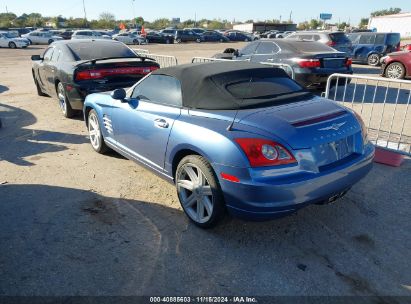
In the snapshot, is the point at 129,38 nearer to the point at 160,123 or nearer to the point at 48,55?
the point at 48,55

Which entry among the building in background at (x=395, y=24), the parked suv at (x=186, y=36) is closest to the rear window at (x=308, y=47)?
the parked suv at (x=186, y=36)

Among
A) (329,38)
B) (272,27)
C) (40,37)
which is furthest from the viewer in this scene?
(272,27)

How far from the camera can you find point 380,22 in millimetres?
59406

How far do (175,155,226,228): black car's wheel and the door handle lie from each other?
460 mm

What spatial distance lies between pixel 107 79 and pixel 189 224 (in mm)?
4206

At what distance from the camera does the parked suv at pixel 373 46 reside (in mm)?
15797

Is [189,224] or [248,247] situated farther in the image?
[189,224]

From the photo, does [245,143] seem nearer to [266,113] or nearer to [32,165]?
[266,113]

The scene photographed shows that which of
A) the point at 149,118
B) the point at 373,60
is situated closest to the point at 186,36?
the point at 373,60

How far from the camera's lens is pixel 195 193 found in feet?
10.9

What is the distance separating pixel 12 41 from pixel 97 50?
33145 mm

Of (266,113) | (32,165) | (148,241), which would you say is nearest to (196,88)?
(266,113)

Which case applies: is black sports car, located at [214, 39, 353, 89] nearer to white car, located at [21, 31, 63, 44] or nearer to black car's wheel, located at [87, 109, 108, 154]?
black car's wheel, located at [87, 109, 108, 154]

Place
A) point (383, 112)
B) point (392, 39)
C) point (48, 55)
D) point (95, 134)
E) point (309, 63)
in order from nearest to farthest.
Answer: point (95, 134) < point (383, 112) < point (48, 55) < point (309, 63) < point (392, 39)
